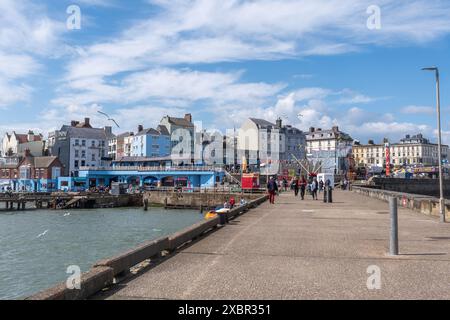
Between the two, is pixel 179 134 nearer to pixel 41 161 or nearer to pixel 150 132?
pixel 150 132

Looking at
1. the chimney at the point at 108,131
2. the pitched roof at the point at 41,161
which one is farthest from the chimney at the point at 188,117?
the pitched roof at the point at 41,161

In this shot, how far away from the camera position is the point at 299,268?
9.22 m

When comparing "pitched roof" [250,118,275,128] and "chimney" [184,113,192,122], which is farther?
"chimney" [184,113,192,122]

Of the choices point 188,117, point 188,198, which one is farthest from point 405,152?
point 188,198

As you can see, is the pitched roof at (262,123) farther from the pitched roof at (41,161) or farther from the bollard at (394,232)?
the bollard at (394,232)

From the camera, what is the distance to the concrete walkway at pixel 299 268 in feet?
23.9

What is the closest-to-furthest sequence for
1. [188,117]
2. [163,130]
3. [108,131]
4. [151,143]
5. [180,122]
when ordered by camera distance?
[151,143]
[163,130]
[180,122]
[108,131]
[188,117]

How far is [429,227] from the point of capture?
17.0m

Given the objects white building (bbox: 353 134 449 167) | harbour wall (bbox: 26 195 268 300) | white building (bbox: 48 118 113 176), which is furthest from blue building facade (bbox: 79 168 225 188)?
white building (bbox: 353 134 449 167)

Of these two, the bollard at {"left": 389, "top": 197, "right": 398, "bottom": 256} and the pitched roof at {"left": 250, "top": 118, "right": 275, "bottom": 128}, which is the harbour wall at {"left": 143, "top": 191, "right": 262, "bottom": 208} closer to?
the pitched roof at {"left": 250, "top": 118, "right": 275, "bottom": 128}

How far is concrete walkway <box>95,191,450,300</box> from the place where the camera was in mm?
7281

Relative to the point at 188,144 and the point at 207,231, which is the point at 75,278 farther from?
the point at 188,144
